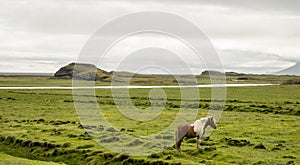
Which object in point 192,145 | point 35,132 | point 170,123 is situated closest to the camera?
point 192,145

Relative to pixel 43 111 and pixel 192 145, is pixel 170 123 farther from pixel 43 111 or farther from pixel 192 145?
pixel 43 111

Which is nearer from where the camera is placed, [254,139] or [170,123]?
[254,139]

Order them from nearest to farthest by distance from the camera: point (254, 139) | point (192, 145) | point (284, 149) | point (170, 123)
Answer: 1. point (284, 149)
2. point (192, 145)
3. point (254, 139)
4. point (170, 123)

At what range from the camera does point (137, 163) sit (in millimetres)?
22531

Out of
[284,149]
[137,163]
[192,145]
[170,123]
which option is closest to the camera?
[137,163]

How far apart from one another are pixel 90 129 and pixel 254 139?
1395 centimetres

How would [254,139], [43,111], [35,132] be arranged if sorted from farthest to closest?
1. [43,111]
2. [35,132]
3. [254,139]

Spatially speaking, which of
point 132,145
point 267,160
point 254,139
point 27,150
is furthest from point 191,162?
point 27,150

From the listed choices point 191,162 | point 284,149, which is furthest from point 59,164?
point 284,149

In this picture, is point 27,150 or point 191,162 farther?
point 27,150

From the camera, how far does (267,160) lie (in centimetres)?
2156

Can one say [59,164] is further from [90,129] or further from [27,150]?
[90,129]

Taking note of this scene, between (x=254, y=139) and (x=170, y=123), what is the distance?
11.6 metres

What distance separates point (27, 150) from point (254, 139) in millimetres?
16496
